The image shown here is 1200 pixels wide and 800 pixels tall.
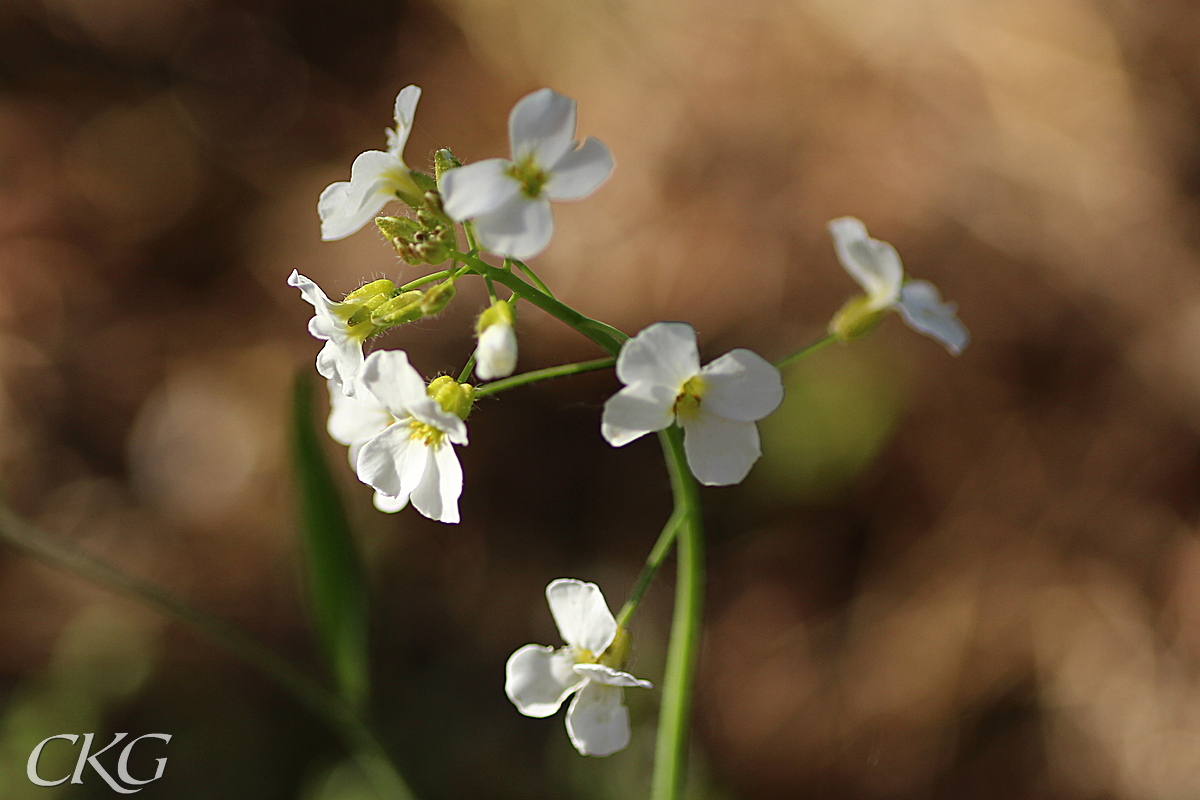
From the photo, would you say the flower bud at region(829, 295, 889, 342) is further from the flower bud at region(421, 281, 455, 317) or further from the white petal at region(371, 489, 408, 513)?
the white petal at region(371, 489, 408, 513)

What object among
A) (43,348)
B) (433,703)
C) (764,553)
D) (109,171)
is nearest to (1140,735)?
(764,553)

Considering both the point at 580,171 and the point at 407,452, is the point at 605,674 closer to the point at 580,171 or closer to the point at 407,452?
the point at 407,452

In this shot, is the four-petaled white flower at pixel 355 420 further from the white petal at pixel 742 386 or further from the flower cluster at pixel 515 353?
the white petal at pixel 742 386

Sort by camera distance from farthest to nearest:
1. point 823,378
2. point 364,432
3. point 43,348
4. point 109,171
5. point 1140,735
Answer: point 109,171 → point 43,348 → point 823,378 → point 1140,735 → point 364,432

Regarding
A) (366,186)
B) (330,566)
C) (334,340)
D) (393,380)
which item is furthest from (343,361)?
(330,566)

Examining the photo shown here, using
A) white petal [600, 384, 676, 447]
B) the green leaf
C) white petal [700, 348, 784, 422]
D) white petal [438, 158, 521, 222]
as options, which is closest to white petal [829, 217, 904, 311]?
white petal [700, 348, 784, 422]

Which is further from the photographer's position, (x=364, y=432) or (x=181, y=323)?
(x=181, y=323)

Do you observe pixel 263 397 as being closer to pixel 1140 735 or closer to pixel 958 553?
pixel 958 553
